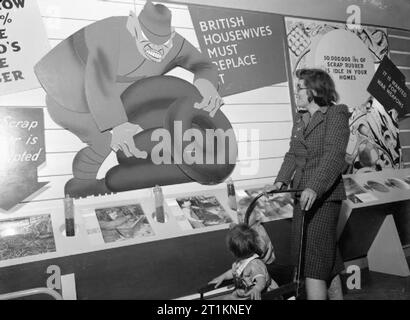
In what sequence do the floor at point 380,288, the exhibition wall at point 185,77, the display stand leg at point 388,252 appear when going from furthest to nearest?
the display stand leg at point 388,252 < the floor at point 380,288 < the exhibition wall at point 185,77

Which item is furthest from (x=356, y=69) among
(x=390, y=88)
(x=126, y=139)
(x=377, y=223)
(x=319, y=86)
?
(x=126, y=139)

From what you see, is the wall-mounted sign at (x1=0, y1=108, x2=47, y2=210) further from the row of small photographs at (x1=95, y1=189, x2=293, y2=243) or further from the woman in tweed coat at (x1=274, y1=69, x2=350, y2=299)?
the woman in tweed coat at (x1=274, y1=69, x2=350, y2=299)

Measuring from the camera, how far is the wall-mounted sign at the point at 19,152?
2641 mm

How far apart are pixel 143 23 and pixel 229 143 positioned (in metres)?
1.13

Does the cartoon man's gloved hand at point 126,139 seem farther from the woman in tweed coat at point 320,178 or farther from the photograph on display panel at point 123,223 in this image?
the woman in tweed coat at point 320,178

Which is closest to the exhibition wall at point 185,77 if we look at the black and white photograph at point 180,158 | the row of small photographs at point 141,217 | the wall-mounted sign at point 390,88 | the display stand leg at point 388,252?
the black and white photograph at point 180,158

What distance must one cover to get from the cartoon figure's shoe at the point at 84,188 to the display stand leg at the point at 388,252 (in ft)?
8.79

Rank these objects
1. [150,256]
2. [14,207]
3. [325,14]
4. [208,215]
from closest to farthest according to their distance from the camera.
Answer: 1. [14,207]
2. [150,256]
3. [208,215]
4. [325,14]

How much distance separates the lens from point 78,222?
278cm

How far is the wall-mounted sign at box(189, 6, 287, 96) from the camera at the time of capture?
334cm

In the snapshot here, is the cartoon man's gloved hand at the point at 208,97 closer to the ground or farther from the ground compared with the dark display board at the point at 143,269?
farther from the ground

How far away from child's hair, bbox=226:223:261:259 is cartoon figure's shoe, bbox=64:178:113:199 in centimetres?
99
